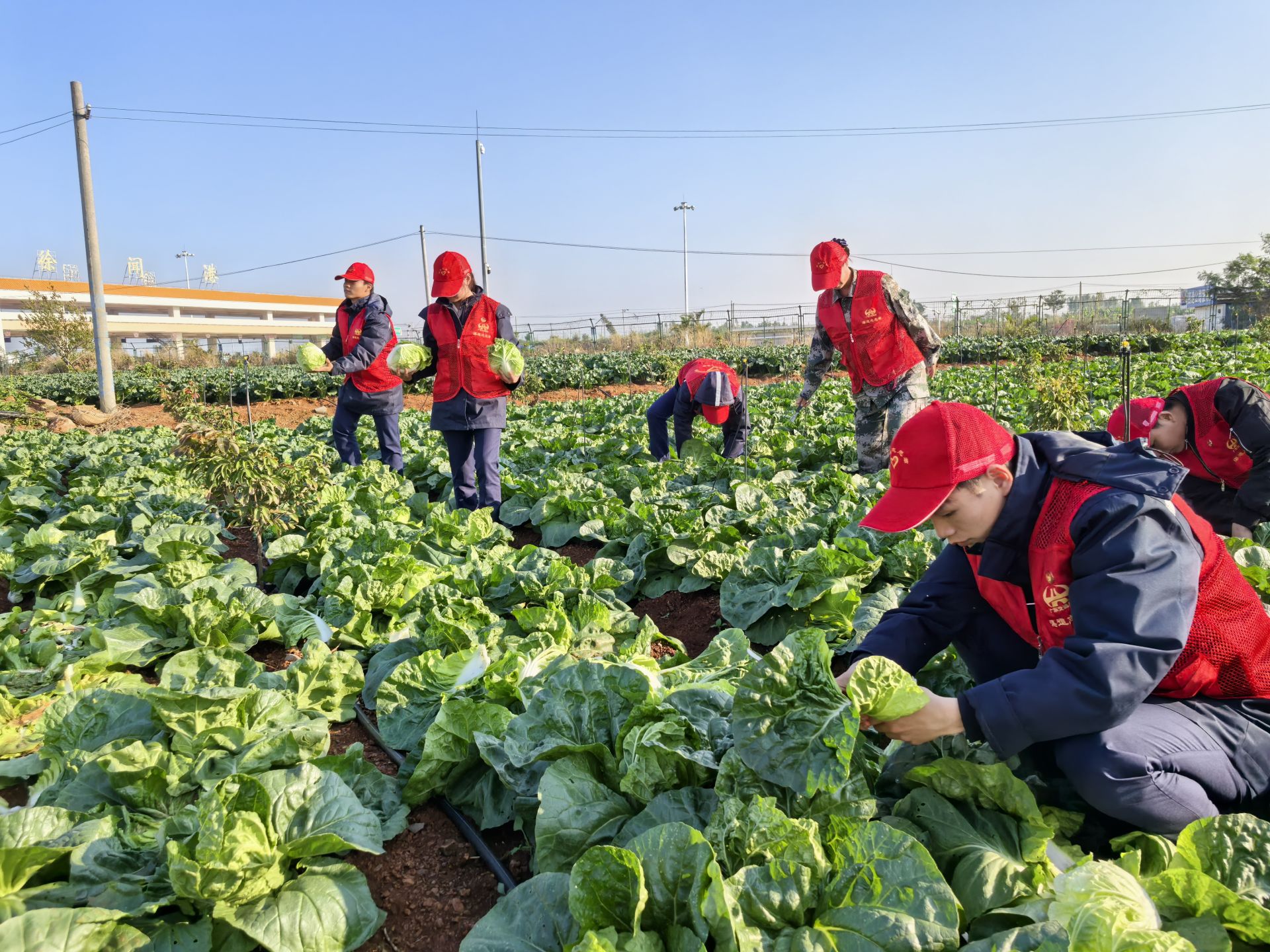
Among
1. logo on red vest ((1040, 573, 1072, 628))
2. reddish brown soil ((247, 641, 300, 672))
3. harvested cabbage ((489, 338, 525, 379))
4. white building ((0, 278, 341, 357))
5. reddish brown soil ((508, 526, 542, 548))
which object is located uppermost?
white building ((0, 278, 341, 357))

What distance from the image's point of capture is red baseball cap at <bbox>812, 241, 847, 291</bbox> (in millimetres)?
6109

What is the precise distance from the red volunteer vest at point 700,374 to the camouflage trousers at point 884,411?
1.34 m

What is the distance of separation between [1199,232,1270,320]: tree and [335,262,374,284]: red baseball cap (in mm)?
45954

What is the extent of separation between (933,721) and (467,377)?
16.1 feet

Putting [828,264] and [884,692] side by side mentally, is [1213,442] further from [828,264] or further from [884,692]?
[884,692]

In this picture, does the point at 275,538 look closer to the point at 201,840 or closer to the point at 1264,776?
the point at 201,840

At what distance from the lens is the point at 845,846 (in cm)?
183

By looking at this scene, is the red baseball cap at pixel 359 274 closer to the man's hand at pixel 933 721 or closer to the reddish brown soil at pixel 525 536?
the reddish brown soil at pixel 525 536

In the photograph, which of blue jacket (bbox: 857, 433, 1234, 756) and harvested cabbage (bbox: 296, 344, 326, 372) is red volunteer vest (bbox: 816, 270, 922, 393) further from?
harvested cabbage (bbox: 296, 344, 326, 372)

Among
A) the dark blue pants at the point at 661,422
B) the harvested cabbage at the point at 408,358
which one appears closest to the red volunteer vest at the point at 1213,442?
the dark blue pants at the point at 661,422

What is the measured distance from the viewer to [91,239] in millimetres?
18641

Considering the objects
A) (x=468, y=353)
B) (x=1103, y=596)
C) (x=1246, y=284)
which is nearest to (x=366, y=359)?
(x=468, y=353)

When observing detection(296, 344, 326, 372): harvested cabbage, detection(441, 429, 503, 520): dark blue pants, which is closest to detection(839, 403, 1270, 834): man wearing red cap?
detection(441, 429, 503, 520): dark blue pants

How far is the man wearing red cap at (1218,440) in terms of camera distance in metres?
4.04
